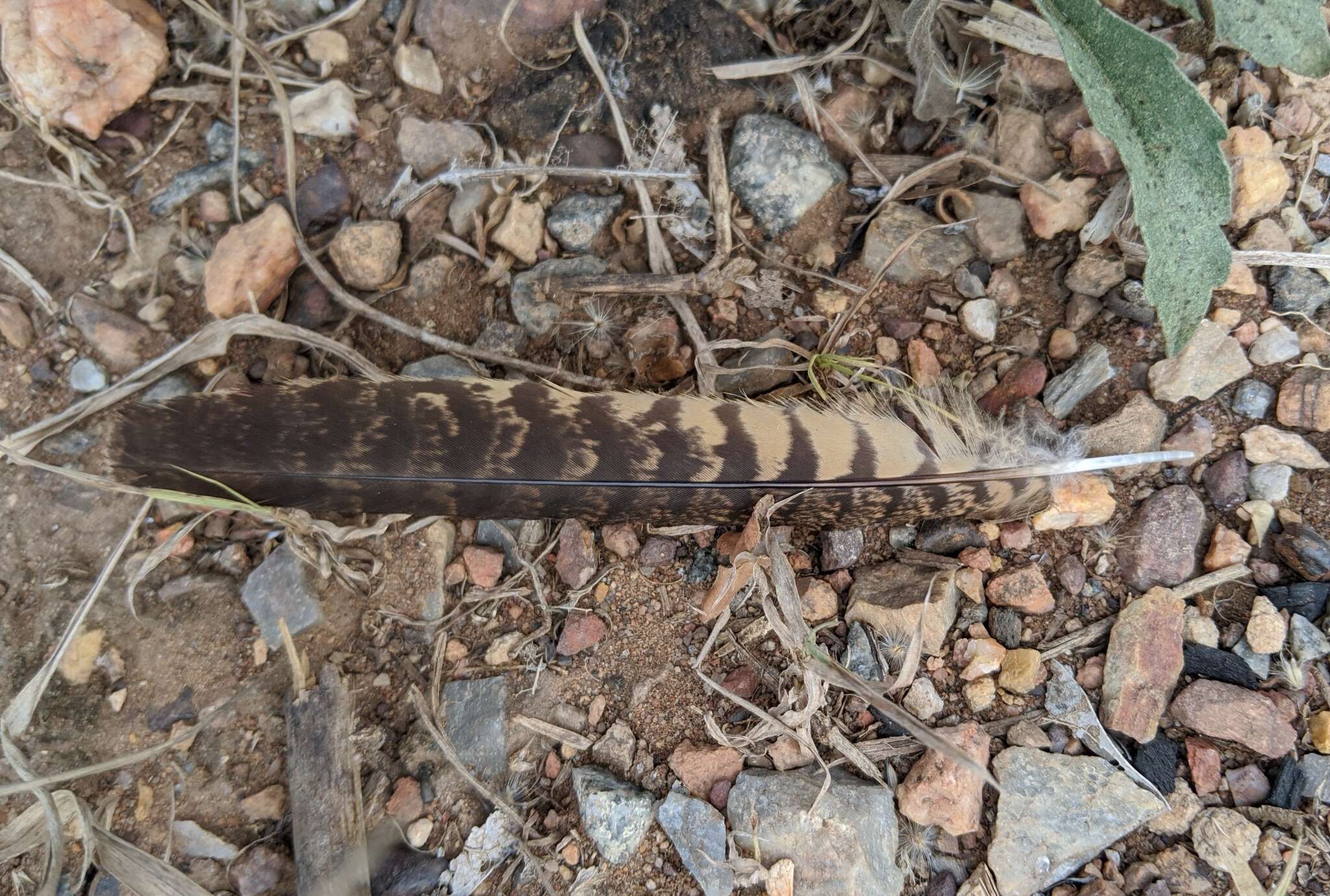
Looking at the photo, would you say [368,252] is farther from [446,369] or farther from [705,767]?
[705,767]

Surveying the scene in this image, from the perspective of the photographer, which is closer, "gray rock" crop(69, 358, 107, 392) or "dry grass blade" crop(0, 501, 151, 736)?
"dry grass blade" crop(0, 501, 151, 736)

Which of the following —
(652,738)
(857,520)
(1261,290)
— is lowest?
(652,738)

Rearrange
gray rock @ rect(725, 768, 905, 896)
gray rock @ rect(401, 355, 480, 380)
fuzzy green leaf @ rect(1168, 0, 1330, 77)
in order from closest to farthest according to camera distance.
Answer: fuzzy green leaf @ rect(1168, 0, 1330, 77) → gray rock @ rect(725, 768, 905, 896) → gray rock @ rect(401, 355, 480, 380)

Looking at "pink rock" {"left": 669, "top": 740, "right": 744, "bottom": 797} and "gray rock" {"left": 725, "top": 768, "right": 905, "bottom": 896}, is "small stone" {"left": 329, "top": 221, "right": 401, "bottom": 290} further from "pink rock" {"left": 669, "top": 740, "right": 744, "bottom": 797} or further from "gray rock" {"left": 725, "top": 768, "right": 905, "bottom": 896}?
"gray rock" {"left": 725, "top": 768, "right": 905, "bottom": 896}

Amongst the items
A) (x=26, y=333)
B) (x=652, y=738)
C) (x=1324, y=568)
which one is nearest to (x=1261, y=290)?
(x=1324, y=568)

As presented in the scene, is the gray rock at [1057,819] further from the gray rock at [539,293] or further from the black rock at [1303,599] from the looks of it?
the gray rock at [539,293]

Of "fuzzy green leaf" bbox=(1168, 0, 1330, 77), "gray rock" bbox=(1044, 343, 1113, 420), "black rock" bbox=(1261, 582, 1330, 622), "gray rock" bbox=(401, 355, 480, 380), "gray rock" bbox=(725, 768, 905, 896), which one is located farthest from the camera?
"gray rock" bbox=(401, 355, 480, 380)

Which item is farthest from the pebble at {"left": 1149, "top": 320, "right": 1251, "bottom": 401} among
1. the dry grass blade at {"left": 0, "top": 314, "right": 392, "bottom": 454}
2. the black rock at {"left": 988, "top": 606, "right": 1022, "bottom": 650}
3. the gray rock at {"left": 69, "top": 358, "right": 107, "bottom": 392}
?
the gray rock at {"left": 69, "top": 358, "right": 107, "bottom": 392}

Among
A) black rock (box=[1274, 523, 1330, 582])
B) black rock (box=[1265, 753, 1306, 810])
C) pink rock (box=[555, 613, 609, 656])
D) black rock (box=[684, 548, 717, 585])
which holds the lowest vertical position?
black rock (box=[1265, 753, 1306, 810])

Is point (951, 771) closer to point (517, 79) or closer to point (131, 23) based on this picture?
point (517, 79)
